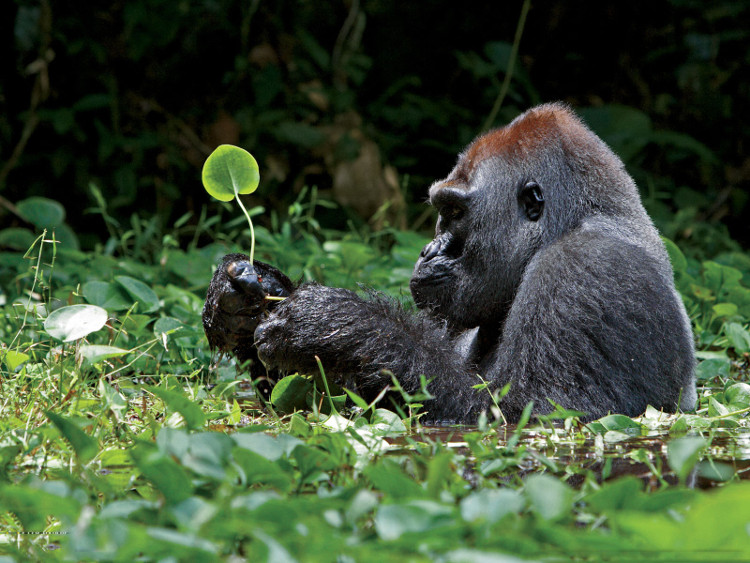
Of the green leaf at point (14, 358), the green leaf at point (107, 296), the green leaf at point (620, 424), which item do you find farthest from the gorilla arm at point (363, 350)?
the green leaf at point (107, 296)

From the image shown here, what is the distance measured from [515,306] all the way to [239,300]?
1.02 meters

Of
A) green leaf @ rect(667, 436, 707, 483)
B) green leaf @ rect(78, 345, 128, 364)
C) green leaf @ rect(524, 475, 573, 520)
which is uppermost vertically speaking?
green leaf @ rect(667, 436, 707, 483)

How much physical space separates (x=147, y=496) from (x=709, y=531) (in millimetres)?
1207

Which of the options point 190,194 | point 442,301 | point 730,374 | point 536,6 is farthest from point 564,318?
point 536,6

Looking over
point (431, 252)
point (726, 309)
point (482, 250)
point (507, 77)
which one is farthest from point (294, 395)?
point (507, 77)

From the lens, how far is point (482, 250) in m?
3.23

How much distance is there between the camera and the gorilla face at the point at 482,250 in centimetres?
321

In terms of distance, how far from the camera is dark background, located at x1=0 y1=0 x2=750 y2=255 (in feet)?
25.4

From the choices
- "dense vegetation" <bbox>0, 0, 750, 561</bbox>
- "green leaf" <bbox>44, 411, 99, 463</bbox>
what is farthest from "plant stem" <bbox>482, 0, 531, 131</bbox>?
"green leaf" <bbox>44, 411, 99, 463</bbox>

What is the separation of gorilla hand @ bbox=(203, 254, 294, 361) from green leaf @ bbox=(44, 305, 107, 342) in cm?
46

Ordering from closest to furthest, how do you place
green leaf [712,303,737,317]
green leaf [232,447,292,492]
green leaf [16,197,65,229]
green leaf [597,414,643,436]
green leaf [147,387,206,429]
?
green leaf [232,447,292,492] < green leaf [147,387,206,429] < green leaf [597,414,643,436] < green leaf [712,303,737,317] < green leaf [16,197,65,229]

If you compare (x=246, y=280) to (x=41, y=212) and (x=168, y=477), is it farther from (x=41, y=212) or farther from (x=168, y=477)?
(x=41, y=212)

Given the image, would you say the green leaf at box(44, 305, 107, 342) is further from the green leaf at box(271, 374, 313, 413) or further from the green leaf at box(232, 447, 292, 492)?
the green leaf at box(232, 447, 292, 492)

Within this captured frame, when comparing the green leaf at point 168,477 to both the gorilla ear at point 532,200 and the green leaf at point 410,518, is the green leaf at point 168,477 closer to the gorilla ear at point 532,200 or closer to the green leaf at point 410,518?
the green leaf at point 410,518
